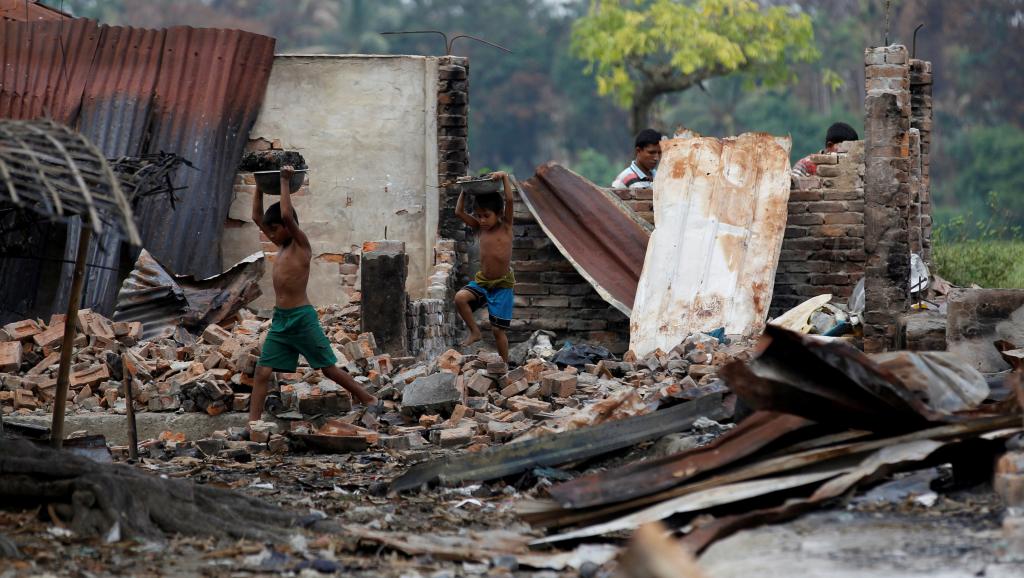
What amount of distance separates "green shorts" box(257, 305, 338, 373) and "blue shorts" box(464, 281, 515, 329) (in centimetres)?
189

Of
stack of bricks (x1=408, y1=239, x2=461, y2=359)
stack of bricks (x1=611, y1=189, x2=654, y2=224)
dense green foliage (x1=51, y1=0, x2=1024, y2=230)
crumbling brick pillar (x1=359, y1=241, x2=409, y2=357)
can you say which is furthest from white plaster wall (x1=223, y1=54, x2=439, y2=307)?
dense green foliage (x1=51, y1=0, x2=1024, y2=230)

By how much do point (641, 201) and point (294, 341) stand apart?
4.28 meters

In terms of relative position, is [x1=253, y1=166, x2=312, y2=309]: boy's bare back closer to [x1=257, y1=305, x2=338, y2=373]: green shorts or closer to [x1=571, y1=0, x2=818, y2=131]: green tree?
[x1=257, y1=305, x2=338, y2=373]: green shorts

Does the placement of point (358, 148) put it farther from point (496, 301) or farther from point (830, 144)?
point (830, 144)

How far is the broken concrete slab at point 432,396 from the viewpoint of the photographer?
894 cm

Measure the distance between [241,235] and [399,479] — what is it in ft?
22.1

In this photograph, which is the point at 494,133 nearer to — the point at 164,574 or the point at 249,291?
the point at 249,291

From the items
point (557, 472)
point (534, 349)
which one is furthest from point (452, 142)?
point (557, 472)

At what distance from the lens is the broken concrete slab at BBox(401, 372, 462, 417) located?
8.94m

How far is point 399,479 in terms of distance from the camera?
278 inches

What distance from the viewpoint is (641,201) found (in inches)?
482

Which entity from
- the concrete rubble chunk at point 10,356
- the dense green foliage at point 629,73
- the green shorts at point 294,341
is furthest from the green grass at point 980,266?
the dense green foliage at point 629,73

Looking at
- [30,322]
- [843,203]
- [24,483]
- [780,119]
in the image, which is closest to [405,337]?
[30,322]

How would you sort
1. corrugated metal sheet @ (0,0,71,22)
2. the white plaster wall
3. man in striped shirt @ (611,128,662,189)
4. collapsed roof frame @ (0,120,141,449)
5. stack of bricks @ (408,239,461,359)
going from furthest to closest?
corrugated metal sheet @ (0,0,71,22) → the white plaster wall → man in striped shirt @ (611,128,662,189) → stack of bricks @ (408,239,461,359) → collapsed roof frame @ (0,120,141,449)
